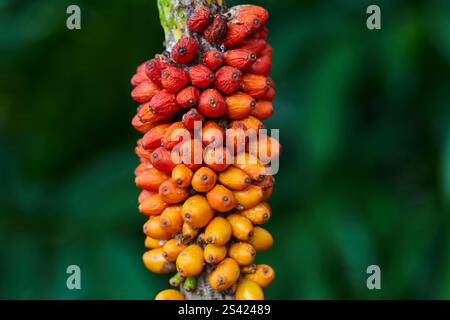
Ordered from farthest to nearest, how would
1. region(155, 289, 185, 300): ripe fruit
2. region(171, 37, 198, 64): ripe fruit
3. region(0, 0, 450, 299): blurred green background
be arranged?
region(0, 0, 450, 299): blurred green background < region(155, 289, 185, 300): ripe fruit < region(171, 37, 198, 64): ripe fruit

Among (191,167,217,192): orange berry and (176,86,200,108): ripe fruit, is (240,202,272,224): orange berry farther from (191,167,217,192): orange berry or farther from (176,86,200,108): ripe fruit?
(176,86,200,108): ripe fruit

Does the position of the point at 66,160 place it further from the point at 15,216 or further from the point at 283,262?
the point at 283,262

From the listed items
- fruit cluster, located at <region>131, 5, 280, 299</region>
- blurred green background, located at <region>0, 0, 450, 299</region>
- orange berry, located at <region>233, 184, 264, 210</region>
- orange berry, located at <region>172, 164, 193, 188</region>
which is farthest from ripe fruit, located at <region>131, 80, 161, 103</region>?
blurred green background, located at <region>0, 0, 450, 299</region>

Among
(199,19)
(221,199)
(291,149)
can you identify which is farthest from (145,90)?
(291,149)

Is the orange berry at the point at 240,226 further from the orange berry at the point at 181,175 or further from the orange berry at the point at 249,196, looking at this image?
the orange berry at the point at 181,175

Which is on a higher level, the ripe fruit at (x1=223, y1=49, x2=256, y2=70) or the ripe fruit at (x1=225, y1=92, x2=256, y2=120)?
the ripe fruit at (x1=223, y1=49, x2=256, y2=70)

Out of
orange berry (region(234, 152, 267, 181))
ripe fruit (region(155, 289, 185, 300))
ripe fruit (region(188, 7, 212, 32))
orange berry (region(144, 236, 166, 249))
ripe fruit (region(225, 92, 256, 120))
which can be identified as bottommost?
ripe fruit (region(155, 289, 185, 300))
